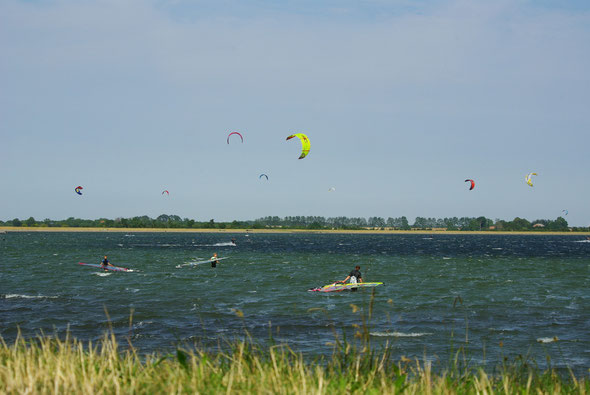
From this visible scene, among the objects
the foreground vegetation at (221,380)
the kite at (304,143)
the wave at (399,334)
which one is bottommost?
the wave at (399,334)

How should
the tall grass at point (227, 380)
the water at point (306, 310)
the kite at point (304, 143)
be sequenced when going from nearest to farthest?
the tall grass at point (227, 380), the water at point (306, 310), the kite at point (304, 143)

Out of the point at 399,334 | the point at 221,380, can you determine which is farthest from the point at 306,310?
the point at 221,380

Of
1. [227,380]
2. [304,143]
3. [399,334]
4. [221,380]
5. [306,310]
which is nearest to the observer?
[227,380]

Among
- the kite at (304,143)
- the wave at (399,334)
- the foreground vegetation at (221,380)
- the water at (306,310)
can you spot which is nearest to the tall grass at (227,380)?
the foreground vegetation at (221,380)

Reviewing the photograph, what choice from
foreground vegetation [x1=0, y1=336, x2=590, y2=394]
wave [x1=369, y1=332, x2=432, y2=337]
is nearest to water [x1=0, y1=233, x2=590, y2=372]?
wave [x1=369, y1=332, x2=432, y2=337]

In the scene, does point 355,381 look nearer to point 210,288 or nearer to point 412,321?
point 412,321

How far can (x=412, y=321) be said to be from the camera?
77.8 feet

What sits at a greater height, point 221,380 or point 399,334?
point 221,380

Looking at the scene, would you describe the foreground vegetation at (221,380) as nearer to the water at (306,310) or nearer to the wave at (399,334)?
the water at (306,310)

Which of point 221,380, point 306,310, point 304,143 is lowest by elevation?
point 306,310

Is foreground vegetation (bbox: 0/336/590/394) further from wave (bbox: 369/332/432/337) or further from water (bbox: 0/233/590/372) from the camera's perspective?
wave (bbox: 369/332/432/337)

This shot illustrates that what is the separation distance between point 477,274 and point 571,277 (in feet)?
24.4

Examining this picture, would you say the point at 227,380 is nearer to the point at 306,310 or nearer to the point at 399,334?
the point at 399,334

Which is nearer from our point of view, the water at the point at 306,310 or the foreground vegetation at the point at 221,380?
the foreground vegetation at the point at 221,380
